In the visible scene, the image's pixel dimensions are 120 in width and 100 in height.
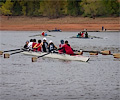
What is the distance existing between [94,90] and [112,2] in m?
82.9

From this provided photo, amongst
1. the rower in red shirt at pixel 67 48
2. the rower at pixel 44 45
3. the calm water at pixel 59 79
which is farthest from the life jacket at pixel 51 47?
the rower in red shirt at pixel 67 48

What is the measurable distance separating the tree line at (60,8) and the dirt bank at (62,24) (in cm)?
200

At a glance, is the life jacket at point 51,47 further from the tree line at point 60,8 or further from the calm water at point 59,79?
the tree line at point 60,8

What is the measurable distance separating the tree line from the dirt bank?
1999mm

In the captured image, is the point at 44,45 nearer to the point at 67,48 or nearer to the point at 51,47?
the point at 51,47

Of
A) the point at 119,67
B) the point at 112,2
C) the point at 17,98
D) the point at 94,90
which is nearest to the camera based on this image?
the point at 17,98

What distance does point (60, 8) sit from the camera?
112 m

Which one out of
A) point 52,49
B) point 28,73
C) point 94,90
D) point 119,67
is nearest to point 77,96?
point 94,90

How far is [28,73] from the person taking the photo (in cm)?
2789

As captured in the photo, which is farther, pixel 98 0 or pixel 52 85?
pixel 98 0

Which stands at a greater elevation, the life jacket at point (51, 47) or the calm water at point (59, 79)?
the life jacket at point (51, 47)

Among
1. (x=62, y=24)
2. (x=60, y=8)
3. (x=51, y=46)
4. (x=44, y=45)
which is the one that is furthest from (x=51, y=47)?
(x=60, y=8)

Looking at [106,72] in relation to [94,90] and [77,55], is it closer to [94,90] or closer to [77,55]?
[77,55]

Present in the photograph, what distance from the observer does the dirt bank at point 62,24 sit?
95.4 meters
